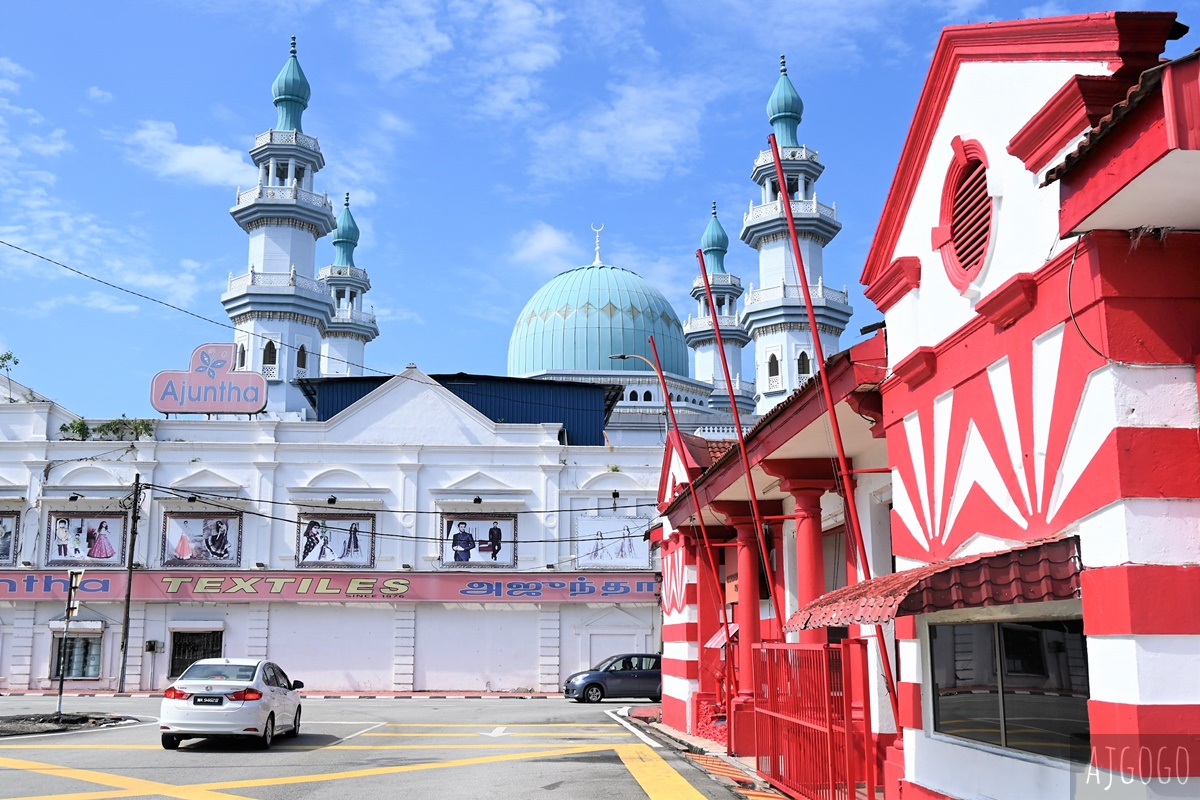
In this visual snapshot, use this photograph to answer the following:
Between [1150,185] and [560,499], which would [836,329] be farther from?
[1150,185]

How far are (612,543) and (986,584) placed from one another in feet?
105

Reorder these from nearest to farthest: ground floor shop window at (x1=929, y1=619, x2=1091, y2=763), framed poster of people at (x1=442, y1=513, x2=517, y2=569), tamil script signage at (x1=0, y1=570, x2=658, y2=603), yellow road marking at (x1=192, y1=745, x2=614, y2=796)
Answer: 1. ground floor shop window at (x1=929, y1=619, x2=1091, y2=763)
2. yellow road marking at (x1=192, y1=745, x2=614, y2=796)
3. tamil script signage at (x1=0, y1=570, x2=658, y2=603)
4. framed poster of people at (x1=442, y1=513, x2=517, y2=569)

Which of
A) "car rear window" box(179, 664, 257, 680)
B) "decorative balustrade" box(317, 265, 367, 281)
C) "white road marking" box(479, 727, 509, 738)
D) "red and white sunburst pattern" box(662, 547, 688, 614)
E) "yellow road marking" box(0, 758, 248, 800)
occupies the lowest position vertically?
"white road marking" box(479, 727, 509, 738)

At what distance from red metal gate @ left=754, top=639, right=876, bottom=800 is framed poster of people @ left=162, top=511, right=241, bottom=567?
28.0 meters

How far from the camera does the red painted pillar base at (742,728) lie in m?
16.5

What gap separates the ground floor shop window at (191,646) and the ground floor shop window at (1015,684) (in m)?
32.9

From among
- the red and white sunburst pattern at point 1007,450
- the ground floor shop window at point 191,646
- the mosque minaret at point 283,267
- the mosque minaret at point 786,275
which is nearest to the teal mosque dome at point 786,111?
the mosque minaret at point 786,275

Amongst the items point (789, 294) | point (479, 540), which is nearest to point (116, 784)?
point (479, 540)

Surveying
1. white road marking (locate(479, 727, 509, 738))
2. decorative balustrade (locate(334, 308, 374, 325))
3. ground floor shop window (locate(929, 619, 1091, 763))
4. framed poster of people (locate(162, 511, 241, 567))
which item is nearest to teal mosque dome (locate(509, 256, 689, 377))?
decorative balustrade (locate(334, 308, 374, 325))

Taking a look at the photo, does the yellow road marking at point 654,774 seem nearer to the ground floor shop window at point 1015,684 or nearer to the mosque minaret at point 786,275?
the ground floor shop window at point 1015,684

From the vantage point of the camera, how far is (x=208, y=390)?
133 feet

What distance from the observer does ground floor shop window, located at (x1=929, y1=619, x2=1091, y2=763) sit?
721 cm

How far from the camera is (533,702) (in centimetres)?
3173

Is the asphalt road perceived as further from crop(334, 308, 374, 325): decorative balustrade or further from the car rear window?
crop(334, 308, 374, 325): decorative balustrade
